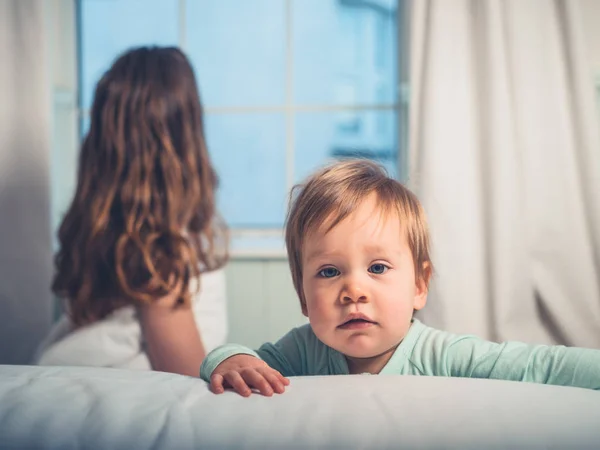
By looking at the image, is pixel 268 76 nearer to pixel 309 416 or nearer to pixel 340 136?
pixel 340 136

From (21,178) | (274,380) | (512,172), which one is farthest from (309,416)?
(21,178)

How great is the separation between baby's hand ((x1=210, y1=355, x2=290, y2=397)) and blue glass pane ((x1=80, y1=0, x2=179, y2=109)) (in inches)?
72.9

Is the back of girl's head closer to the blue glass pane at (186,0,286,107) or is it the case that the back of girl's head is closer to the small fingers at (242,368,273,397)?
the small fingers at (242,368,273,397)

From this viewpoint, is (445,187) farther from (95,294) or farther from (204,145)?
(95,294)

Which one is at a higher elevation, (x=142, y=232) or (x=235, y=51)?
(x=235, y=51)

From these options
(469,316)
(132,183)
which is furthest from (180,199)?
(469,316)

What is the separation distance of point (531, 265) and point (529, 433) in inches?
49.7

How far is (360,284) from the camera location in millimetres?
979

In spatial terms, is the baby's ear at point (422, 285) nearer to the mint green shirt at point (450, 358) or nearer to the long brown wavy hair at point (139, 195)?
the mint green shirt at point (450, 358)

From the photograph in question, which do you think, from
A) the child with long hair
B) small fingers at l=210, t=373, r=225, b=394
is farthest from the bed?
the child with long hair

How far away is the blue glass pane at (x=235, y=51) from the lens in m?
2.42

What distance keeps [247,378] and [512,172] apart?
1.26 m

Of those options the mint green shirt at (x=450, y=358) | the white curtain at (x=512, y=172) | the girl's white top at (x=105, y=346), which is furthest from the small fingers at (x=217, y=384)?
the white curtain at (x=512, y=172)

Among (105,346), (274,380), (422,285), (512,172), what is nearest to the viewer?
(274,380)
